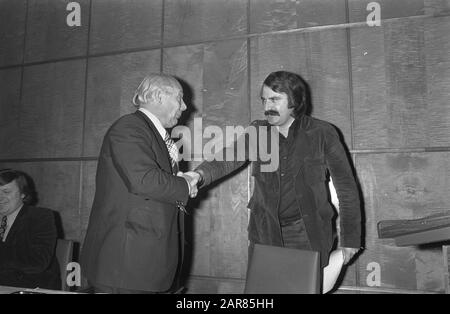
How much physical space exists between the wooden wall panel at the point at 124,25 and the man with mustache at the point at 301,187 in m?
1.69

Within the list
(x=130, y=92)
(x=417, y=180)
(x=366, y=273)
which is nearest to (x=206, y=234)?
(x=366, y=273)

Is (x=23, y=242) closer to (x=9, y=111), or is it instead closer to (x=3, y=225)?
(x=3, y=225)

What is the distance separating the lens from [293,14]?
113 inches

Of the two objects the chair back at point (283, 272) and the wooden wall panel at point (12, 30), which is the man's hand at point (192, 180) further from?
the wooden wall panel at point (12, 30)

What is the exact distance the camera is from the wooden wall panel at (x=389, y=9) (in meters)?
2.61

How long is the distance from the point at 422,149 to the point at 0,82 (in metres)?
4.00

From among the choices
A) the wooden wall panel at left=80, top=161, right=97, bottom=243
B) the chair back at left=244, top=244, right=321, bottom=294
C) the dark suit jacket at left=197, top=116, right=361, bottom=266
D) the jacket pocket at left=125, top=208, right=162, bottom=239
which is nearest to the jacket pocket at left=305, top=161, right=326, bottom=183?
the dark suit jacket at left=197, top=116, right=361, bottom=266

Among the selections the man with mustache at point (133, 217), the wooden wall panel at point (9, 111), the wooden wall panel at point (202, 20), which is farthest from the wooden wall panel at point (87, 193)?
the man with mustache at point (133, 217)

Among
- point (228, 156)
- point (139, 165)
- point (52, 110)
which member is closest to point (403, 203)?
point (228, 156)

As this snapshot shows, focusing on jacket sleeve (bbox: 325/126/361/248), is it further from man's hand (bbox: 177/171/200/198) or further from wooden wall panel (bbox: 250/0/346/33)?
wooden wall panel (bbox: 250/0/346/33)

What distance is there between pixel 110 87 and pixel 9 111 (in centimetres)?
123

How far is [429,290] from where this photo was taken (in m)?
2.43

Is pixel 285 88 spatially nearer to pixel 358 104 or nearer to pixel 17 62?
pixel 358 104

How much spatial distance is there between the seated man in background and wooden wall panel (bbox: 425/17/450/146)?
107 inches
